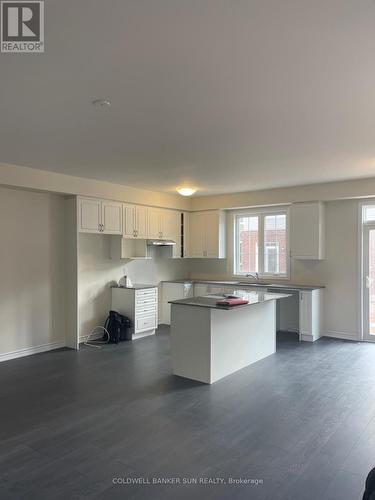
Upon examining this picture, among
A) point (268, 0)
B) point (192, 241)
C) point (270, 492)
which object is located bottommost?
point (270, 492)

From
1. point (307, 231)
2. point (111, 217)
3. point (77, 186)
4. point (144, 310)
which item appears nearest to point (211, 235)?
point (307, 231)

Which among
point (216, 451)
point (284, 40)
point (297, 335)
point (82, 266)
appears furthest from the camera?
point (297, 335)

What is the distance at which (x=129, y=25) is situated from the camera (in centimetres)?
190

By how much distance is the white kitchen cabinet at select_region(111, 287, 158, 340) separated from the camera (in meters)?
6.29

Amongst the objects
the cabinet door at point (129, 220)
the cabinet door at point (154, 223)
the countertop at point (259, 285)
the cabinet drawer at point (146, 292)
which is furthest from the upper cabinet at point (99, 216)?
the countertop at point (259, 285)

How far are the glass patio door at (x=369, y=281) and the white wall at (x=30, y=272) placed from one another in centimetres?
500

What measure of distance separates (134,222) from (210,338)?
316cm

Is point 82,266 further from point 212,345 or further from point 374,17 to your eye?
point 374,17

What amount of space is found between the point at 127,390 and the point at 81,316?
2.44 metres

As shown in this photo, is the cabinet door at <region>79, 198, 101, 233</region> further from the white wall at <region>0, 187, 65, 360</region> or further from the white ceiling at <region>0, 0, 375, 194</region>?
the white ceiling at <region>0, 0, 375, 194</region>

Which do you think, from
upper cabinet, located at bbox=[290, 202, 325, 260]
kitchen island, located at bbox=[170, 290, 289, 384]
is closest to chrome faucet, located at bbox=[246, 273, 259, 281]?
upper cabinet, located at bbox=[290, 202, 325, 260]

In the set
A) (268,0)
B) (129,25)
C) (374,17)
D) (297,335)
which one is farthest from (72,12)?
(297,335)

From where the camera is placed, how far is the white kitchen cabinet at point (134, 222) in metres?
6.44

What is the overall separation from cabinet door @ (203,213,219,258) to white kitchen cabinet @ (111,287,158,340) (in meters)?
1.66
